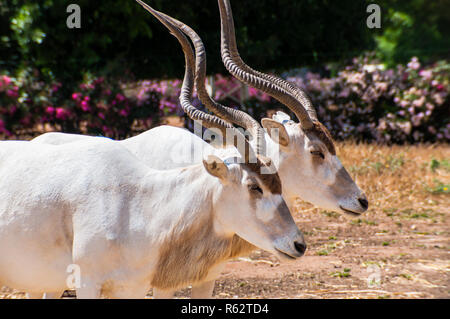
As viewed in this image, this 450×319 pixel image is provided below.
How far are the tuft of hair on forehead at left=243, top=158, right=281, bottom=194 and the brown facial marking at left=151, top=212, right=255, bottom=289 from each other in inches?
13.5

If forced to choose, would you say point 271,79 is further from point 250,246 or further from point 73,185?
point 73,185

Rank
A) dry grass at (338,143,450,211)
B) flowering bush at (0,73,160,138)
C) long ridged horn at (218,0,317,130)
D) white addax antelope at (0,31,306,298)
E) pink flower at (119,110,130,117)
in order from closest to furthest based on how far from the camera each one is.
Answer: white addax antelope at (0,31,306,298)
long ridged horn at (218,0,317,130)
dry grass at (338,143,450,211)
flowering bush at (0,73,160,138)
pink flower at (119,110,130,117)

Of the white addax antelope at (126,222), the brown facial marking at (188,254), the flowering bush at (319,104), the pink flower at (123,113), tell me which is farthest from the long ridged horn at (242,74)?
the pink flower at (123,113)

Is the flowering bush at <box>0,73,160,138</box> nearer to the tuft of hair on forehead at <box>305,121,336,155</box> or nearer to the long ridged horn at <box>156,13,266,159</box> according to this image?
the tuft of hair on forehead at <box>305,121,336,155</box>

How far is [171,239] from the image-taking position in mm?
3037

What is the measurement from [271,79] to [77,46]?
22.7 ft

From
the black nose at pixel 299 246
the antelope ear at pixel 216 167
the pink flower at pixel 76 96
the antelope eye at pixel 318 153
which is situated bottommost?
the black nose at pixel 299 246

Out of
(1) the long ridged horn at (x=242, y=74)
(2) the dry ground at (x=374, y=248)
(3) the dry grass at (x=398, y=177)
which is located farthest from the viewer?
(3) the dry grass at (x=398, y=177)

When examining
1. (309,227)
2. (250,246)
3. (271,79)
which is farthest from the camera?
(309,227)

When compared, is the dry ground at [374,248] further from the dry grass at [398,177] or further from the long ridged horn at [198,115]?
the long ridged horn at [198,115]

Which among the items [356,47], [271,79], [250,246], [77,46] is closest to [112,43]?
[77,46]

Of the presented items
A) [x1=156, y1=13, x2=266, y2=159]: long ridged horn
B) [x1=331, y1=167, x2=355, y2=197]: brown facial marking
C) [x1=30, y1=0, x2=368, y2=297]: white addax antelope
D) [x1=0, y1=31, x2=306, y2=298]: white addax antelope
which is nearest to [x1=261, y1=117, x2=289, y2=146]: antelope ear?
[x1=30, y1=0, x2=368, y2=297]: white addax antelope

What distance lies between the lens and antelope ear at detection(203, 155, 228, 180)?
2973 mm

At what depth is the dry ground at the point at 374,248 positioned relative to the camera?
4965mm
